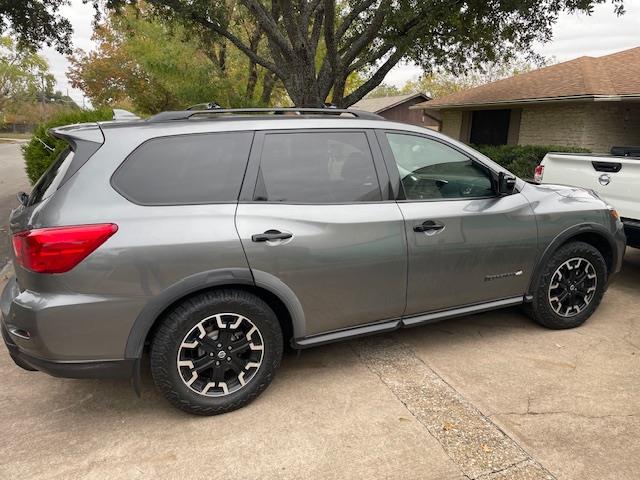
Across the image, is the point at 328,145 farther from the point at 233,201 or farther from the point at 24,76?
the point at 24,76

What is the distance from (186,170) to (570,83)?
44.7ft

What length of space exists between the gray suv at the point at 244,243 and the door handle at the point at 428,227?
0.01 meters

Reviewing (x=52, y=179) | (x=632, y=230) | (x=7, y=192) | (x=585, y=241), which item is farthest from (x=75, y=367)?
(x=7, y=192)

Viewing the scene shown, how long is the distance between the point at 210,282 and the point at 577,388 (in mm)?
2453

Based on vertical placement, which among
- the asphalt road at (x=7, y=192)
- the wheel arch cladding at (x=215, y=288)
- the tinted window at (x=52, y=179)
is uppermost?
the tinted window at (x=52, y=179)

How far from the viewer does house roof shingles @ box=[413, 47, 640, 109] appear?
40.0ft

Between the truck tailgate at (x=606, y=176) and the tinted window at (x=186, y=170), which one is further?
the truck tailgate at (x=606, y=176)

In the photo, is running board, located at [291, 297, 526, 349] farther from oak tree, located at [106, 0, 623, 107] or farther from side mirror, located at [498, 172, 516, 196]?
oak tree, located at [106, 0, 623, 107]

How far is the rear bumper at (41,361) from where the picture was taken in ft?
8.05

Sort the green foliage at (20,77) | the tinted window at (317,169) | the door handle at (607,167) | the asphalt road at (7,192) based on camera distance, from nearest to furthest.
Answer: the tinted window at (317,169) < the door handle at (607,167) < the asphalt road at (7,192) < the green foliage at (20,77)

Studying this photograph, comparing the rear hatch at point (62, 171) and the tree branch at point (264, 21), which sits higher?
the tree branch at point (264, 21)

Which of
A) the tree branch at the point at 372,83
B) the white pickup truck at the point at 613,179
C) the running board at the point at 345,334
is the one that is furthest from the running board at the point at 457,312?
the tree branch at the point at 372,83

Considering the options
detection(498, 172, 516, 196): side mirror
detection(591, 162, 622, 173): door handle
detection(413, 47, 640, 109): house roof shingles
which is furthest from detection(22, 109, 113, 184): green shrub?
detection(413, 47, 640, 109): house roof shingles

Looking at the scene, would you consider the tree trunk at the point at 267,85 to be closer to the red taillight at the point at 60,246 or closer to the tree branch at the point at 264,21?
the tree branch at the point at 264,21
